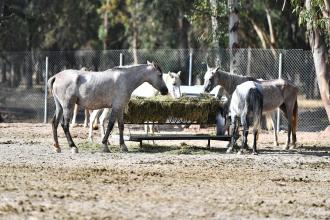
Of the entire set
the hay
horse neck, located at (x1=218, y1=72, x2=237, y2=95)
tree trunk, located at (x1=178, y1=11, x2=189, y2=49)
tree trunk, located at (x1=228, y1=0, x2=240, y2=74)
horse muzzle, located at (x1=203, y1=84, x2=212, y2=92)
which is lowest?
the hay

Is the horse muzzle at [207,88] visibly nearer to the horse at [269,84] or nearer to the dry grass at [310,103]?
the horse at [269,84]

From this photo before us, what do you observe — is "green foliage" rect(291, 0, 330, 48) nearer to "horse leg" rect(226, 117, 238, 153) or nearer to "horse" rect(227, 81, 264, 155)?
"horse" rect(227, 81, 264, 155)

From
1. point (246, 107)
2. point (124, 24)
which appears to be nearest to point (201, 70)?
point (246, 107)

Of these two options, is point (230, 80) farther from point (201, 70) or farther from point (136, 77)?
point (201, 70)

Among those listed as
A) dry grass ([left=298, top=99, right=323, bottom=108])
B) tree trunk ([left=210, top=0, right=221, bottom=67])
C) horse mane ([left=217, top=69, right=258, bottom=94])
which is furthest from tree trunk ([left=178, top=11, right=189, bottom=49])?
horse mane ([left=217, top=69, right=258, bottom=94])

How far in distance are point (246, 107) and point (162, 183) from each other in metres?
6.28

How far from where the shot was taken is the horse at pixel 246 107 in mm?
19328

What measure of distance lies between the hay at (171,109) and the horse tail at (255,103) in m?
1.57

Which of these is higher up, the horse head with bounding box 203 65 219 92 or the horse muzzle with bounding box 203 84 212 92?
the horse head with bounding box 203 65 219 92

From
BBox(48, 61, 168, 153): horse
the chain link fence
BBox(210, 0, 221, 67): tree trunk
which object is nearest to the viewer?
BBox(48, 61, 168, 153): horse

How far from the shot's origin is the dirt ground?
35.3ft

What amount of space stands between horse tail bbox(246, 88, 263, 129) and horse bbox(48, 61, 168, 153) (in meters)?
2.47

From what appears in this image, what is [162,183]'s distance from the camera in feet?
44.5

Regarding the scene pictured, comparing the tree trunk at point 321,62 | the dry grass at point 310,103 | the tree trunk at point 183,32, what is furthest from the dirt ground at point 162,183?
the tree trunk at point 183,32
